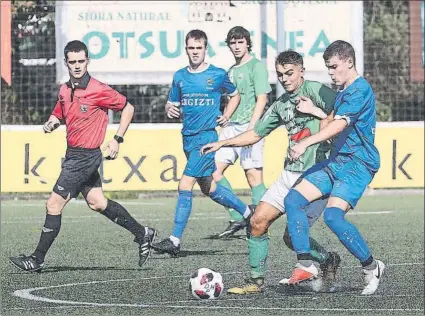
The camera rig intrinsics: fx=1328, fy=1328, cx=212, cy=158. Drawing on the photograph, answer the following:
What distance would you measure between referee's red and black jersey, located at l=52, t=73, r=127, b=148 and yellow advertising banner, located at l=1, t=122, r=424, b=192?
31.8ft

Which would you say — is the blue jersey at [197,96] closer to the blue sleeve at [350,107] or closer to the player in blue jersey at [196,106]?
the player in blue jersey at [196,106]

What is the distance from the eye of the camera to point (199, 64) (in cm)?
1259

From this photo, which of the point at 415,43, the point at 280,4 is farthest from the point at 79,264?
the point at 415,43

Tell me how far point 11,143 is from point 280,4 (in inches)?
209

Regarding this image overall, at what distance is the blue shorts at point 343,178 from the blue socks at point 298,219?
0.54 ft

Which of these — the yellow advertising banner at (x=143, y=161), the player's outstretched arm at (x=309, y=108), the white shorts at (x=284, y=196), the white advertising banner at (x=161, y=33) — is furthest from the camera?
the white advertising banner at (x=161, y=33)

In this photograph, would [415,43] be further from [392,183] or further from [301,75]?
[301,75]

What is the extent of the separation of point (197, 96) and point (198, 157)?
0.58 metres

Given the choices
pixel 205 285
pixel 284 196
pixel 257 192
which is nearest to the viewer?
pixel 205 285

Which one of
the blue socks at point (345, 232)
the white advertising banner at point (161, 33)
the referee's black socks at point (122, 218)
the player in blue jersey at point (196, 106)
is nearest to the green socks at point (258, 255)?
the blue socks at point (345, 232)

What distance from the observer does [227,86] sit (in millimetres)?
12836

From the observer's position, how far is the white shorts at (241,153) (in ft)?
46.5

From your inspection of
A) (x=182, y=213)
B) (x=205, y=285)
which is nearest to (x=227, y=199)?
A: (x=182, y=213)

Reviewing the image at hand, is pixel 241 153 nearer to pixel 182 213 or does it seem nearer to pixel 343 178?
pixel 182 213
